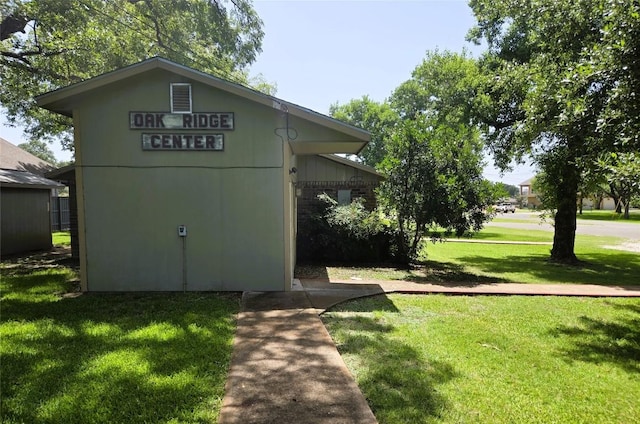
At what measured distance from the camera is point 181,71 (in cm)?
652

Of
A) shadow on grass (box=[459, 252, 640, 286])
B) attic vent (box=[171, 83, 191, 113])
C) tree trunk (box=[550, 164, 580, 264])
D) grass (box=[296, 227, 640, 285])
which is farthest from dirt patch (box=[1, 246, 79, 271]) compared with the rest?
tree trunk (box=[550, 164, 580, 264])

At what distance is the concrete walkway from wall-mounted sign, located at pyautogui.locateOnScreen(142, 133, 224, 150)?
276 centimetres

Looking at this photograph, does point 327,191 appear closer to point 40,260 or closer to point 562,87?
point 562,87

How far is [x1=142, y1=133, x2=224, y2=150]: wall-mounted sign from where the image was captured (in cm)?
674

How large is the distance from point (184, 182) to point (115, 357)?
359 cm

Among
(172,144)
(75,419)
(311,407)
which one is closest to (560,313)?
(311,407)

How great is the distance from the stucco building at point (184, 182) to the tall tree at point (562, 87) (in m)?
3.26

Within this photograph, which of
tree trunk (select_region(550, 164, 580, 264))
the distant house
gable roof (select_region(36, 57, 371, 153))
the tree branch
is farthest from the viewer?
the distant house

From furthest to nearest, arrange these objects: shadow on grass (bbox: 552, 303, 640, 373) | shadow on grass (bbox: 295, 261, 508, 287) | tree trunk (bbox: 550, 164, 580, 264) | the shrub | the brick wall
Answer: the brick wall < tree trunk (bbox: 550, 164, 580, 264) < the shrub < shadow on grass (bbox: 295, 261, 508, 287) < shadow on grass (bbox: 552, 303, 640, 373)

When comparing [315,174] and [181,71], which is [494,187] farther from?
[181,71]

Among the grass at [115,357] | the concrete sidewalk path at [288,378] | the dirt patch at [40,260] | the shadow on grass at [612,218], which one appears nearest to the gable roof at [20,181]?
the dirt patch at [40,260]

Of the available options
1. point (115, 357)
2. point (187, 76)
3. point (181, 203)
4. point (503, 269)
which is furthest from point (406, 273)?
point (115, 357)

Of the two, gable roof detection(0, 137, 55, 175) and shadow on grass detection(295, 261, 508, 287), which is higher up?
gable roof detection(0, 137, 55, 175)

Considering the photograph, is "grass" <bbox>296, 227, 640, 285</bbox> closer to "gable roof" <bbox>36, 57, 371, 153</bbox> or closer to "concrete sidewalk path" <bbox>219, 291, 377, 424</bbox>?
"gable roof" <bbox>36, 57, 371, 153</bbox>
